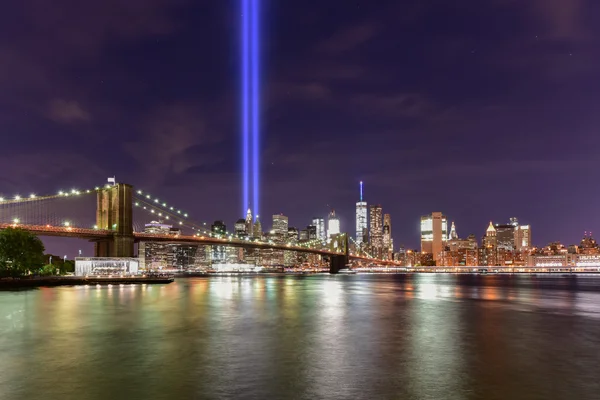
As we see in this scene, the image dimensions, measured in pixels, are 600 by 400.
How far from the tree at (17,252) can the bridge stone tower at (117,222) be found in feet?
49.4

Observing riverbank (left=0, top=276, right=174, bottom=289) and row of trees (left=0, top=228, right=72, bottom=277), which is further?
row of trees (left=0, top=228, right=72, bottom=277)

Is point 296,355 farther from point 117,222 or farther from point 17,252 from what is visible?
point 117,222

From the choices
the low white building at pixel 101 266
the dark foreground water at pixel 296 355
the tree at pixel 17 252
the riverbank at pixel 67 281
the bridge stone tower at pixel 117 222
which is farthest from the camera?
the bridge stone tower at pixel 117 222

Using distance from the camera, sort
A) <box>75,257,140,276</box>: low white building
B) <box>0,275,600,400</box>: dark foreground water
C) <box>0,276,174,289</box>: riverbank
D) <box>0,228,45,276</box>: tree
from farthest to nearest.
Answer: <box>75,257,140,276</box>: low white building < <box>0,228,45,276</box>: tree < <box>0,276,174,289</box>: riverbank < <box>0,275,600,400</box>: dark foreground water

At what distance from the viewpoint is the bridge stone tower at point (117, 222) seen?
9388 cm

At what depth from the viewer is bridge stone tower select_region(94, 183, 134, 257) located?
3696 inches

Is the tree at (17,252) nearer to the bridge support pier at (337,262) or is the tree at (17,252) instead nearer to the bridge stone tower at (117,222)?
the bridge stone tower at (117,222)

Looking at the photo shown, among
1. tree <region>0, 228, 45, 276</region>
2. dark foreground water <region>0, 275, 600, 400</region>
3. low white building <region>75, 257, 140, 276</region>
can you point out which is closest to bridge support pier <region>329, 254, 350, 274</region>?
low white building <region>75, 257, 140, 276</region>

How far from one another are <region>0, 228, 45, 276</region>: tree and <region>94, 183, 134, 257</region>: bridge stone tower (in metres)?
15.0

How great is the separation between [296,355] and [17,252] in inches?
2635

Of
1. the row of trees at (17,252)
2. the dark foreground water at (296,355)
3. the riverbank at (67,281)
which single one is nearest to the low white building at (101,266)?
the riverbank at (67,281)

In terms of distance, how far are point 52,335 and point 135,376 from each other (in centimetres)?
1195

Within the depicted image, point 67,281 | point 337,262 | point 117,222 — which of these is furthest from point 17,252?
point 337,262

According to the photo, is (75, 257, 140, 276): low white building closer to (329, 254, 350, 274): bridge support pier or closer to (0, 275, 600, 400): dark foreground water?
(0, 275, 600, 400): dark foreground water
